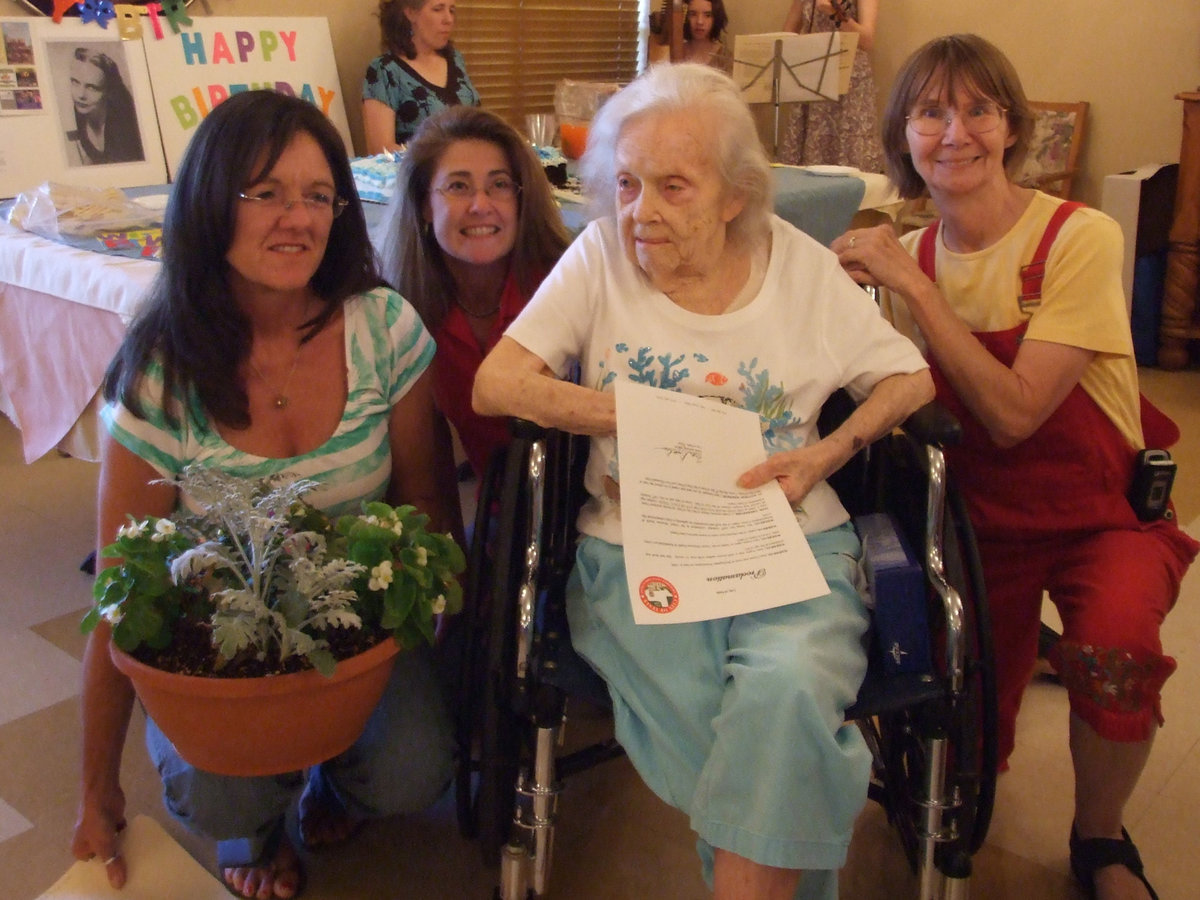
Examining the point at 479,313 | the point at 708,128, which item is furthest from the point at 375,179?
the point at 708,128

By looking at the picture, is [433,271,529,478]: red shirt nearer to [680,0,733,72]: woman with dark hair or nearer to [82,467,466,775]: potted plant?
[82,467,466,775]: potted plant

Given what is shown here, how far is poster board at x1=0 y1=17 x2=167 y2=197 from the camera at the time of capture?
2906 millimetres

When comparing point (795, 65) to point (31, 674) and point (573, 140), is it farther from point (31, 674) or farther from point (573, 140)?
point (31, 674)

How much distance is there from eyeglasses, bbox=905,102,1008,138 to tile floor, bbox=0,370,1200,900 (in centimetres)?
105

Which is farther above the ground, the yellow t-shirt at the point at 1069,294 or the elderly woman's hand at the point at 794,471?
the yellow t-shirt at the point at 1069,294

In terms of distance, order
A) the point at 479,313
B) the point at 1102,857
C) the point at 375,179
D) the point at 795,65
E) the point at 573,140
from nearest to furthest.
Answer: the point at 1102,857 → the point at 479,313 → the point at 375,179 → the point at 573,140 → the point at 795,65

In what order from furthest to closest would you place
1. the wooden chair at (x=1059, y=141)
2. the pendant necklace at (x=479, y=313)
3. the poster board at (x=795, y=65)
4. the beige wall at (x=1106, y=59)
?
the wooden chair at (x=1059, y=141)
the beige wall at (x=1106, y=59)
the poster board at (x=795, y=65)
the pendant necklace at (x=479, y=313)

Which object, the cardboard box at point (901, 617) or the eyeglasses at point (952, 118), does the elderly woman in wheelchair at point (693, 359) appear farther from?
the eyeglasses at point (952, 118)

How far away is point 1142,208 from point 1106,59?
1.01 meters

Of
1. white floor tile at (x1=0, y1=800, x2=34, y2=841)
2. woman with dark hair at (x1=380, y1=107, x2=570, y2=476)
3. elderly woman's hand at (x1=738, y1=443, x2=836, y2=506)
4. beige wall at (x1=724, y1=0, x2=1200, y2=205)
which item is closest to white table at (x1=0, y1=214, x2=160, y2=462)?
woman with dark hair at (x1=380, y1=107, x2=570, y2=476)

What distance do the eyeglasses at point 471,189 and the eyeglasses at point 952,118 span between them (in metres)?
0.62

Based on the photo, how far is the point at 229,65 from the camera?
3412 mm

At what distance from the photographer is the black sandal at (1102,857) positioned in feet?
4.55

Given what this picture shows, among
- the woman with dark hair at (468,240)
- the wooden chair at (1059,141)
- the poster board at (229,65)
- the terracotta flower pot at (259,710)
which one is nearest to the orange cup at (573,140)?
the poster board at (229,65)
